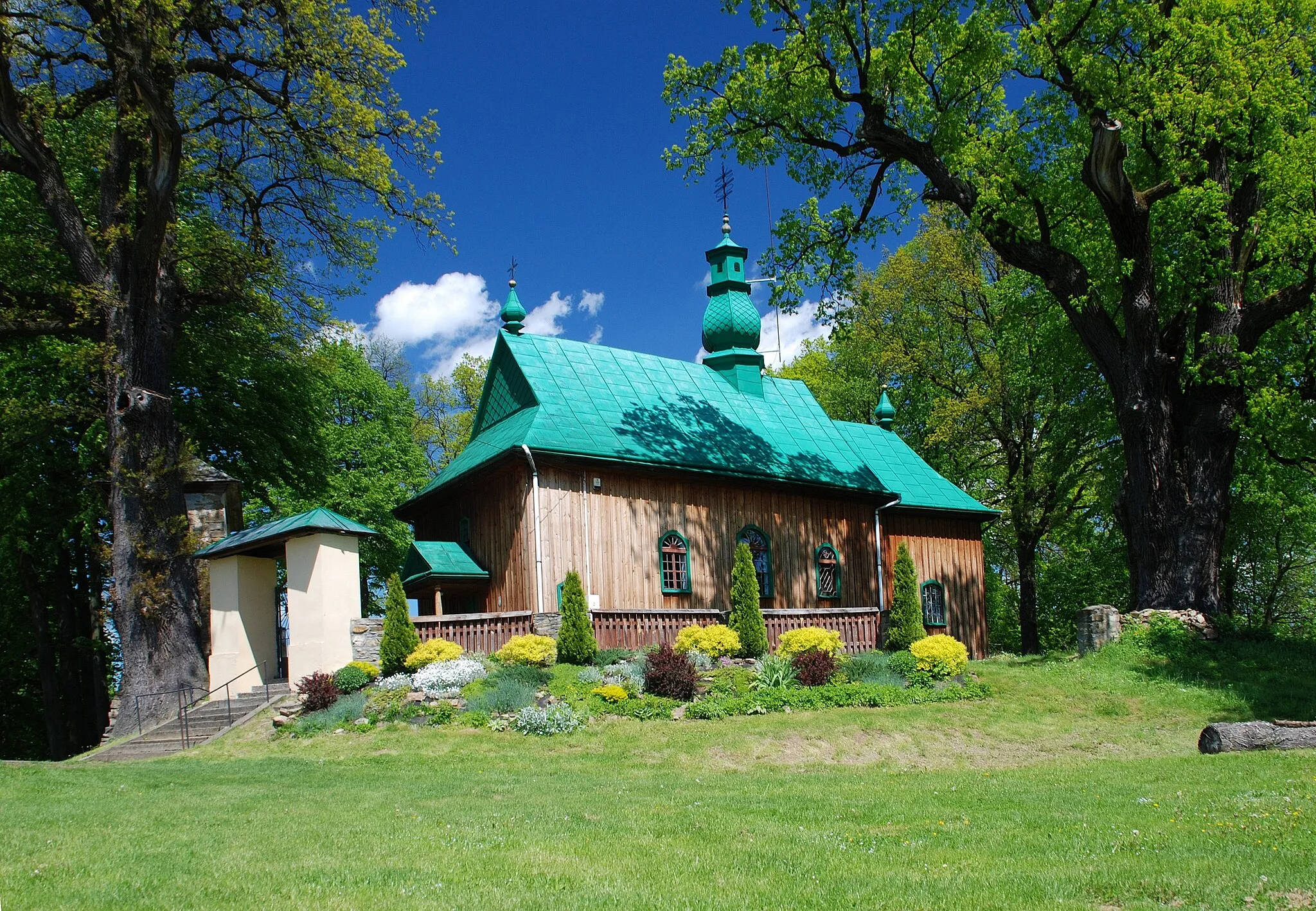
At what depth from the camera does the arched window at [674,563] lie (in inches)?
896

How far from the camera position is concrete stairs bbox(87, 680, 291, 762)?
1650 cm

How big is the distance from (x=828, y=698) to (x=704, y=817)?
8.72 metres

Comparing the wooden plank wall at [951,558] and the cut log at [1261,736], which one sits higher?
the wooden plank wall at [951,558]

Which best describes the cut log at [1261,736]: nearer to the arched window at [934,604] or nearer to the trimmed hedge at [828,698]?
the trimmed hedge at [828,698]

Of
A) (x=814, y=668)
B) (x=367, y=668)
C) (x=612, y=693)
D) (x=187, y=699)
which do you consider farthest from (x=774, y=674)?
(x=187, y=699)

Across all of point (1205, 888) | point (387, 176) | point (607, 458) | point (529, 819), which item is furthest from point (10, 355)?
point (1205, 888)

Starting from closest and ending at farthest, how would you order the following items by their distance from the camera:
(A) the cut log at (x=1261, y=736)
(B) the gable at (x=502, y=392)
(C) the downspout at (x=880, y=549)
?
1. (A) the cut log at (x=1261, y=736)
2. (B) the gable at (x=502, y=392)
3. (C) the downspout at (x=880, y=549)

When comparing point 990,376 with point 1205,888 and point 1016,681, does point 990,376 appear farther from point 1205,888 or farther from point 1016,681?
point 1205,888

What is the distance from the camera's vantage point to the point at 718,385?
2702 centimetres

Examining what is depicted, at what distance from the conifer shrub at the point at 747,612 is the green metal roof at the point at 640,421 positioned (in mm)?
3146

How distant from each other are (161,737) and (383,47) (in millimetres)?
12884

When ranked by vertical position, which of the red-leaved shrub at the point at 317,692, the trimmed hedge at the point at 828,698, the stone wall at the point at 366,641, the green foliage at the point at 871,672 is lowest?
the trimmed hedge at the point at 828,698

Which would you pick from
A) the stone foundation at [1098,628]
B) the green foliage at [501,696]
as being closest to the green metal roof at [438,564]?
the green foliage at [501,696]

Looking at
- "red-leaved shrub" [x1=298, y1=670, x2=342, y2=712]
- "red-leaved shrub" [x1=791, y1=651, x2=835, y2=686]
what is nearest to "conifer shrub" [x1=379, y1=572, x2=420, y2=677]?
"red-leaved shrub" [x1=298, y1=670, x2=342, y2=712]
